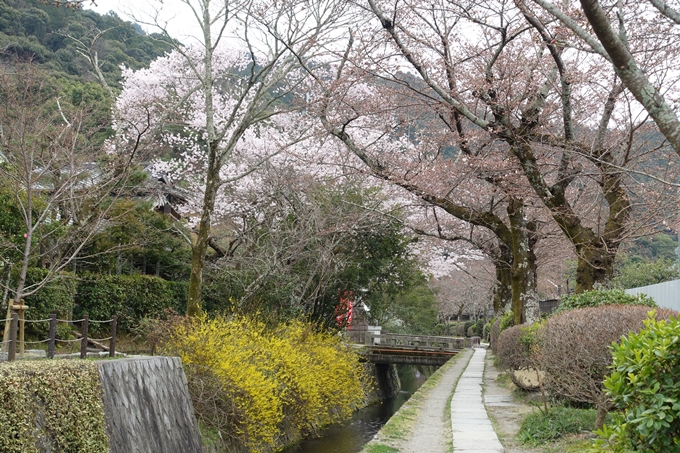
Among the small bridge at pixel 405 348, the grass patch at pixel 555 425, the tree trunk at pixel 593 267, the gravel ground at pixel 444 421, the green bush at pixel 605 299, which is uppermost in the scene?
the tree trunk at pixel 593 267

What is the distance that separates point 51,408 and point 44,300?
812 centimetres

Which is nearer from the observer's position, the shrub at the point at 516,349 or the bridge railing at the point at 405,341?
the shrub at the point at 516,349

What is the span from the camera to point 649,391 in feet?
10.9

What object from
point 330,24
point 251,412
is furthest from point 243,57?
point 251,412

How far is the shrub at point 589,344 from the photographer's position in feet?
20.6

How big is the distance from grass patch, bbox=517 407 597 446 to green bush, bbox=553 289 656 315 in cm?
161

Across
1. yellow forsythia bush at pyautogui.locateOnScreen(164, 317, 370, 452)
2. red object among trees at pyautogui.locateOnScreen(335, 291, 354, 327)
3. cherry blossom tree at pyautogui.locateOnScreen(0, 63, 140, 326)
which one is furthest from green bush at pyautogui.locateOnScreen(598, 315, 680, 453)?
red object among trees at pyautogui.locateOnScreen(335, 291, 354, 327)

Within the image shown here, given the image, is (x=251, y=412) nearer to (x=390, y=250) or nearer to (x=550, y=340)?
(x=550, y=340)

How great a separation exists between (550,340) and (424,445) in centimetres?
208

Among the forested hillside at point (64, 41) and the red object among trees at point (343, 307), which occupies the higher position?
the forested hillside at point (64, 41)

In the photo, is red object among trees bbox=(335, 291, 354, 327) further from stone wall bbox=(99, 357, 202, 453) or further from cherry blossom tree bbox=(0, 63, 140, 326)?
stone wall bbox=(99, 357, 202, 453)

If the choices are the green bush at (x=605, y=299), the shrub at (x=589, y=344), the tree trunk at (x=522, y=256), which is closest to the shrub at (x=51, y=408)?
the shrub at (x=589, y=344)

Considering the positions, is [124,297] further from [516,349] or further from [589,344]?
[589,344]

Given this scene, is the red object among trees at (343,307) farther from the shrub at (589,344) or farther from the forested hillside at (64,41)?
the forested hillside at (64,41)
